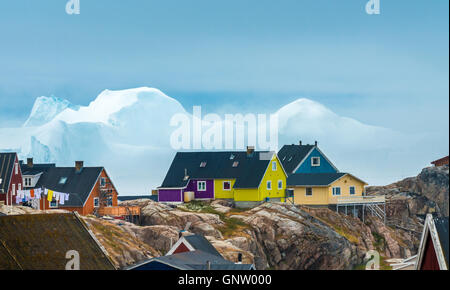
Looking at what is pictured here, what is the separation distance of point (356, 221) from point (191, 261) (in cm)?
4321

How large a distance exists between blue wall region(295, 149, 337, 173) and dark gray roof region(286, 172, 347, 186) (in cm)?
295

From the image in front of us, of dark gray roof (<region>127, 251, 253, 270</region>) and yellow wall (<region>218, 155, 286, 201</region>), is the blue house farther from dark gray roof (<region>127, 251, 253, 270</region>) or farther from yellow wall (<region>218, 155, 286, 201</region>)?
dark gray roof (<region>127, 251, 253, 270</region>)

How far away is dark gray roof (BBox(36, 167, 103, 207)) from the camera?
63422 millimetres

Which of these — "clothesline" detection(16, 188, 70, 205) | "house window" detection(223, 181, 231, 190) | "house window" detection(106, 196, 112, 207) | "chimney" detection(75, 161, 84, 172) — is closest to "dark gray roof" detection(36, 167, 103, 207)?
"chimney" detection(75, 161, 84, 172)

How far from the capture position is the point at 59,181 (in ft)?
221

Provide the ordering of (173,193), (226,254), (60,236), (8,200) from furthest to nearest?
(173,193)
(8,200)
(226,254)
(60,236)

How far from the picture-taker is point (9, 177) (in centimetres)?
6375

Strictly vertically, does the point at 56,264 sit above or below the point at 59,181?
below

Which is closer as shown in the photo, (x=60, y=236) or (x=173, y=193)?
(x=60, y=236)

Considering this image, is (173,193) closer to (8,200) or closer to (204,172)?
(204,172)

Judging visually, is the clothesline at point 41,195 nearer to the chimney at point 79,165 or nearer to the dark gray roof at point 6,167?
the dark gray roof at point 6,167
